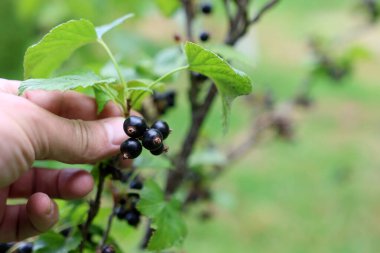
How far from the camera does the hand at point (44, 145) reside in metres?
0.79

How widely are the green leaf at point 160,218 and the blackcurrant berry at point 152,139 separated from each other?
232mm

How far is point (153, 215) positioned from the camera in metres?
1.04

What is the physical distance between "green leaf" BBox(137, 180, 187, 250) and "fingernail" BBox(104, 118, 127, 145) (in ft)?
0.62

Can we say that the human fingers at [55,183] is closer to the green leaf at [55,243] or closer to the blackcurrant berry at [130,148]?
the green leaf at [55,243]

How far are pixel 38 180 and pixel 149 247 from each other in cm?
30

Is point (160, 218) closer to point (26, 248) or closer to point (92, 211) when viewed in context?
point (92, 211)

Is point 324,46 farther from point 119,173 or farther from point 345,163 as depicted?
point 345,163

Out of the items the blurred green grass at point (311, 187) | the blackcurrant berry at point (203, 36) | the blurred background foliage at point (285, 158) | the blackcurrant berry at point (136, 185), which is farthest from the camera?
the blurred green grass at point (311, 187)

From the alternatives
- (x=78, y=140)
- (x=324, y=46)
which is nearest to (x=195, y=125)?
(x=78, y=140)

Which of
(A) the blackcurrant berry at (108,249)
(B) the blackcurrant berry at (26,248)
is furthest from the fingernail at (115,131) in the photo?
(B) the blackcurrant berry at (26,248)

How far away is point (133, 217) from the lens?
3.53 ft

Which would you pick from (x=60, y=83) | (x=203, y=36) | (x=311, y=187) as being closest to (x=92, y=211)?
(x=60, y=83)

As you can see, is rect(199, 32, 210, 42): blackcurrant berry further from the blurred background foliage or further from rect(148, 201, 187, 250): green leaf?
the blurred background foliage

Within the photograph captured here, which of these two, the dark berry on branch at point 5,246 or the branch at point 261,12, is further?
the branch at point 261,12
